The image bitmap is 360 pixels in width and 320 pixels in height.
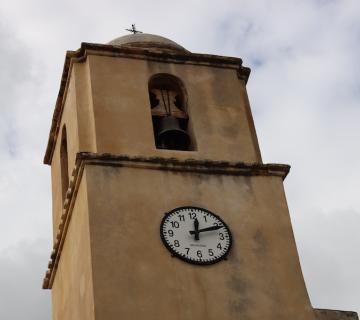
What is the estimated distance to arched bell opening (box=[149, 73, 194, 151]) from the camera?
17.6m

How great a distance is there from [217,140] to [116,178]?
89.5 inches

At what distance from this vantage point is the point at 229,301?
1502 centimetres

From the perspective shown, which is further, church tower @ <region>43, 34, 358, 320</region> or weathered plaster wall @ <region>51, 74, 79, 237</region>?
weathered plaster wall @ <region>51, 74, 79, 237</region>

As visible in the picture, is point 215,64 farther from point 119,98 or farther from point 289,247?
point 289,247

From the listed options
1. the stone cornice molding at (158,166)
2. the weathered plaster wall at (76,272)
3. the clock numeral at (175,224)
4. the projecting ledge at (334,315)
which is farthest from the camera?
the stone cornice molding at (158,166)

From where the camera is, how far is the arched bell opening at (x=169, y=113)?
57.9 ft

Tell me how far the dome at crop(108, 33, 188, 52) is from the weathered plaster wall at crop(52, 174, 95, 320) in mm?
4012

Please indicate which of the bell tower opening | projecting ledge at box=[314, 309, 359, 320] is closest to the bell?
the bell tower opening

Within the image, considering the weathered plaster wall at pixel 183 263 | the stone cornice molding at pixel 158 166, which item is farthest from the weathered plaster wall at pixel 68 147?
the weathered plaster wall at pixel 183 263

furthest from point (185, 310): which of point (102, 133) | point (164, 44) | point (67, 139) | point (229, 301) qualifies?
point (164, 44)

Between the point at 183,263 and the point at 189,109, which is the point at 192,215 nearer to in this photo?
the point at 183,263

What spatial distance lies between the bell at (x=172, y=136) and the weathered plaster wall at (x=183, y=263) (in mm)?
1215

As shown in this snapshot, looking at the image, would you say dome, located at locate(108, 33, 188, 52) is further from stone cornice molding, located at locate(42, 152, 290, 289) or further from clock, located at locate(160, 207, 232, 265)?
clock, located at locate(160, 207, 232, 265)

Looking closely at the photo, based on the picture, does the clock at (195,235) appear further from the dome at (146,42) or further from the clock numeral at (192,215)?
the dome at (146,42)
